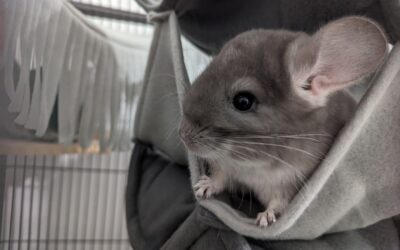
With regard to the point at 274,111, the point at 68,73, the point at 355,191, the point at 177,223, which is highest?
the point at 274,111

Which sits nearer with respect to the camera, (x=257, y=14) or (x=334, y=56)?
(x=334, y=56)

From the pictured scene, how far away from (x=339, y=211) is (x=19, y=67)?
2.29 ft

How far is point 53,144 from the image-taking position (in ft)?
4.40

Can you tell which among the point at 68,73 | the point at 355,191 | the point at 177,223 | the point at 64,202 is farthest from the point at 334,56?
the point at 64,202

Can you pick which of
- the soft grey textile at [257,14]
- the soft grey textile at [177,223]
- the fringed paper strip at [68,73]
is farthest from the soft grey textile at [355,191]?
the fringed paper strip at [68,73]

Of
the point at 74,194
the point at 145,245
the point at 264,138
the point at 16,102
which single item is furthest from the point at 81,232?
the point at 264,138

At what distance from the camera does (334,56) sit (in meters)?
0.75

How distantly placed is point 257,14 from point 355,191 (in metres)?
0.47

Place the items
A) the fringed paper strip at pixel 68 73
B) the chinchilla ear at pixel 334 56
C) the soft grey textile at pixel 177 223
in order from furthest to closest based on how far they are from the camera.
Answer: the fringed paper strip at pixel 68 73, the soft grey textile at pixel 177 223, the chinchilla ear at pixel 334 56

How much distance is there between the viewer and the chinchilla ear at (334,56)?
0.72 m

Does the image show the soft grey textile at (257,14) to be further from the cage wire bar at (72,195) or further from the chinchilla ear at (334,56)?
the cage wire bar at (72,195)

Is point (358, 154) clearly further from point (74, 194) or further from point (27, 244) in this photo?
point (74, 194)

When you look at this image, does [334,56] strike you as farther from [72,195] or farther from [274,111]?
[72,195]

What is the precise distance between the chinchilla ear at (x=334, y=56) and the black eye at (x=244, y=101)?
0.08 meters
